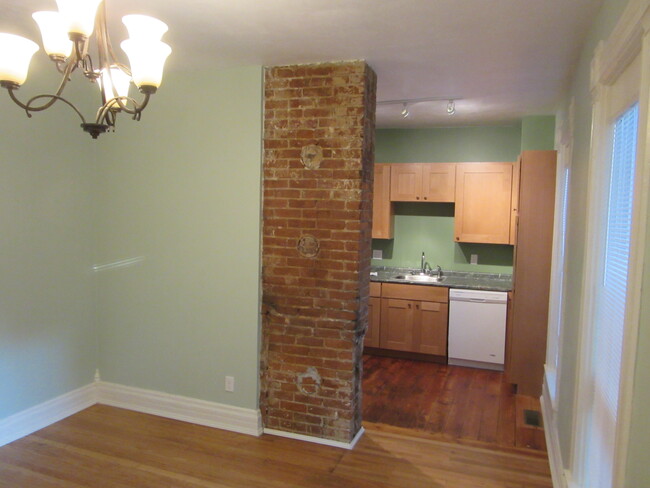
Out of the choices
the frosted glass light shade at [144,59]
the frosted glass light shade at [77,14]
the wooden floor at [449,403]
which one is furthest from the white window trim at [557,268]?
the frosted glass light shade at [77,14]

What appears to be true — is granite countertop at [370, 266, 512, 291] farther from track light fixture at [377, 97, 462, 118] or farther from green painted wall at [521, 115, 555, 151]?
track light fixture at [377, 97, 462, 118]

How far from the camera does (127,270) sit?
3.62 meters

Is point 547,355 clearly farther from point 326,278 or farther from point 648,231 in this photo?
point 648,231

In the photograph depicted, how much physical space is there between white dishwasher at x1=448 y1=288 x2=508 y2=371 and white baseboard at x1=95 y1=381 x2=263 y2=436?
249cm

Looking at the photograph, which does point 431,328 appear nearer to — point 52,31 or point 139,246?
point 139,246

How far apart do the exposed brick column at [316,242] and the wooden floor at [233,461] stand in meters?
0.25

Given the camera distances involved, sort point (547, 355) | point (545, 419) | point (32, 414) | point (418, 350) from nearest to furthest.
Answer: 1. point (32, 414)
2. point (545, 419)
3. point (547, 355)
4. point (418, 350)

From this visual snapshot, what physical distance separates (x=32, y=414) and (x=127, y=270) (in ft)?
3.75

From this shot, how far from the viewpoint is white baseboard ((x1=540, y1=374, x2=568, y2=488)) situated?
2579mm

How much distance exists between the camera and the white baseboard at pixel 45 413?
3.08 meters

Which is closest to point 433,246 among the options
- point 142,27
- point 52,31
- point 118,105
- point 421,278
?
point 421,278

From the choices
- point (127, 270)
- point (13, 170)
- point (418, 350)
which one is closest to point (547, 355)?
point (418, 350)

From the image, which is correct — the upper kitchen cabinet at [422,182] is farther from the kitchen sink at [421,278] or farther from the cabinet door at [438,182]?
the kitchen sink at [421,278]

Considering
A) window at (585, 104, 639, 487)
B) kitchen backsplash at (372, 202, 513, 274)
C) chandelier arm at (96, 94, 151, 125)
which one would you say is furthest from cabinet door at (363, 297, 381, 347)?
chandelier arm at (96, 94, 151, 125)
